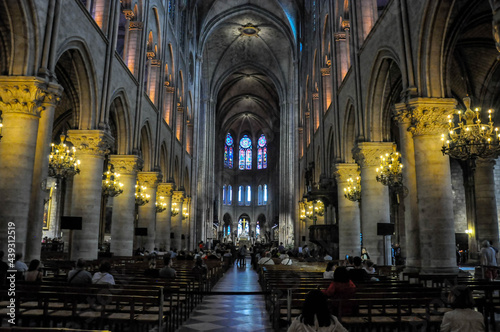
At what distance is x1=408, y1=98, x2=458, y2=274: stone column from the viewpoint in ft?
30.6

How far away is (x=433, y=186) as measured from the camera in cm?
960

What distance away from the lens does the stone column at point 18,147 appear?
892 centimetres

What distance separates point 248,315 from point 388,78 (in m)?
10.2

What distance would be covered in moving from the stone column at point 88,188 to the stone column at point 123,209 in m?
3.36

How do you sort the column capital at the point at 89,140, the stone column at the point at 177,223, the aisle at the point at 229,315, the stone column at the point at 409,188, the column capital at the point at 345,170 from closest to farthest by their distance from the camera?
the aisle at the point at 229,315, the stone column at the point at 409,188, the column capital at the point at 89,140, the column capital at the point at 345,170, the stone column at the point at 177,223

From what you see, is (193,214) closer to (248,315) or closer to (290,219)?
(290,219)

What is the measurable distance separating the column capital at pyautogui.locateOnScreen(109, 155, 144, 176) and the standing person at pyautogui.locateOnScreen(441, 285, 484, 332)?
50.9 ft

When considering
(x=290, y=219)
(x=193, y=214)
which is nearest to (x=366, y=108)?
(x=193, y=214)

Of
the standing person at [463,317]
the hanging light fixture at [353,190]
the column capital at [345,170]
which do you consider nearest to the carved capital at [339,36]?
the column capital at [345,170]

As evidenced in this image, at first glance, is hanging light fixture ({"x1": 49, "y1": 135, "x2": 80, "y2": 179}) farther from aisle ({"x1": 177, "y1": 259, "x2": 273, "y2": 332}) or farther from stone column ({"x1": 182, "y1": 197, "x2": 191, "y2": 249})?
stone column ({"x1": 182, "y1": 197, "x2": 191, "y2": 249})

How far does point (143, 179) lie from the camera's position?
21188 millimetres

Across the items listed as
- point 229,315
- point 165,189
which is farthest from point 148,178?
point 229,315

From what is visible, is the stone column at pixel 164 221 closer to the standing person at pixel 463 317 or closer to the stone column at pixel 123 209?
the stone column at pixel 123 209

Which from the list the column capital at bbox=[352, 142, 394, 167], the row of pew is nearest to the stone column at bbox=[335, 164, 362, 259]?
the column capital at bbox=[352, 142, 394, 167]
